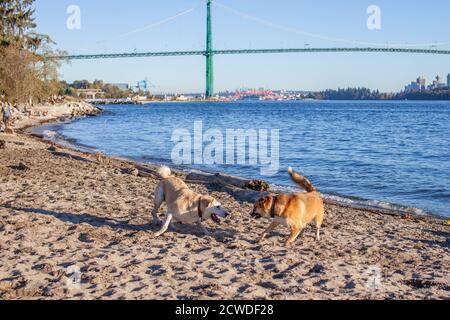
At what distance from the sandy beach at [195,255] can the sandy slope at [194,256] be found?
0.03 feet

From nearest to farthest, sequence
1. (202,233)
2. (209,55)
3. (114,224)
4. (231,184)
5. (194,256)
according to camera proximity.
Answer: (194,256), (202,233), (114,224), (231,184), (209,55)

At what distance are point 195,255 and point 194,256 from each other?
0.13 feet

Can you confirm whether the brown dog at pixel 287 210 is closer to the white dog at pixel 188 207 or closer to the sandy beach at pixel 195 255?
the sandy beach at pixel 195 255

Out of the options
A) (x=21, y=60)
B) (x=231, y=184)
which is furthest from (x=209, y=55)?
(x=231, y=184)

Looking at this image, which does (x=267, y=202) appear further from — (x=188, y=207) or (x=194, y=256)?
(x=194, y=256)

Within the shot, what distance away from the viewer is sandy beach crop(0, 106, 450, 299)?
424cm

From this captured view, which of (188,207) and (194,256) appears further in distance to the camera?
(188,207)

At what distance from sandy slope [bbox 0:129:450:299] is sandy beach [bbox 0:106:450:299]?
1cm

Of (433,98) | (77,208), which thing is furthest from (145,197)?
(433,98)

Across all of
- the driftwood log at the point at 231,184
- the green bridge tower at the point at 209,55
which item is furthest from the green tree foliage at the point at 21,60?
the green bridge tower at the point at 209,55

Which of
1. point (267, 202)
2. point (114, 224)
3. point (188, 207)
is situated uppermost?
point (267, 202)

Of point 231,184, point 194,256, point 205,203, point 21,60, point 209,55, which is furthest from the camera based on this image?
point 209,55

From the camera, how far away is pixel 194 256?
5180 millimetres

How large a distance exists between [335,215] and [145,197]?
3.10m
